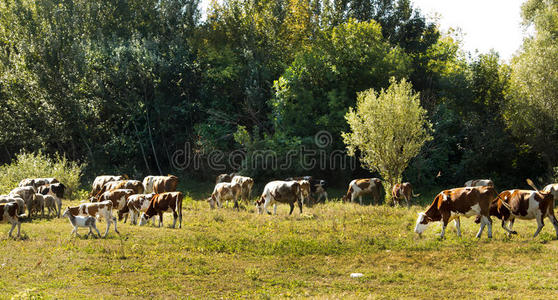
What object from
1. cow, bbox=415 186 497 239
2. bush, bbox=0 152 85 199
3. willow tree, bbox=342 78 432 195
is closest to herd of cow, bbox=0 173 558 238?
cow, bbox=415 186 497 239

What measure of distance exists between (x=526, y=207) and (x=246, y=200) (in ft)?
51.2

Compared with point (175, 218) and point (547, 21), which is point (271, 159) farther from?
point (547, 21)

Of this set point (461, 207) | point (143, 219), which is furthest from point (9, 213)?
point (461, 207)

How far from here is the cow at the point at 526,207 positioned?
1644cm

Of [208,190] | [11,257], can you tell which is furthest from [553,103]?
[11,257]

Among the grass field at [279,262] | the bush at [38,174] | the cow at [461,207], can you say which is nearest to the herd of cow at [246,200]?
the cow at [461,207]

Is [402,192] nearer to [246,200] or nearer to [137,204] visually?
[246,200]

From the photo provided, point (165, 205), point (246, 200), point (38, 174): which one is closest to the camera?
point (165, 205)

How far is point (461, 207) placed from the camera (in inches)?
671

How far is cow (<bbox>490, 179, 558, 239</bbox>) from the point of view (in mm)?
16438

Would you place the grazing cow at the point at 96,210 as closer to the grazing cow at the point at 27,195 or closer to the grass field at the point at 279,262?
the grass field at the point at 279,262

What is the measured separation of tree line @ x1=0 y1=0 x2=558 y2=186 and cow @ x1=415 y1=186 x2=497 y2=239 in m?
17.0

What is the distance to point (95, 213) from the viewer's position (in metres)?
18.4

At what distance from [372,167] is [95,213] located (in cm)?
1622
